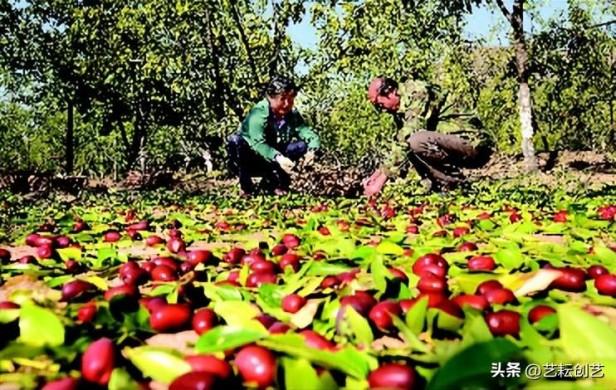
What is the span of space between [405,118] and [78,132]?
5480cm

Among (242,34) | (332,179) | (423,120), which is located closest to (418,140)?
(423,120)

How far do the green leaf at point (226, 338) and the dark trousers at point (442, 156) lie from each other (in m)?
5.97

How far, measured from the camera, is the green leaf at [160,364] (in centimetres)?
127

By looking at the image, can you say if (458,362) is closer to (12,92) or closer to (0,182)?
(0,182)

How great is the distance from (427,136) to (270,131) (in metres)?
1.99

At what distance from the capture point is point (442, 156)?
738 centimetres

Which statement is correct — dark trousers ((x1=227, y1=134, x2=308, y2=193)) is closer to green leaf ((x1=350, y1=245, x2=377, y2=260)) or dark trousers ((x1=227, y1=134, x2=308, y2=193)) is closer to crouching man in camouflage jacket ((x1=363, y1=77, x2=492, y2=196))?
crouching man in camouflage jacket ((x1=363, y1=77, x2=492, y2=196))

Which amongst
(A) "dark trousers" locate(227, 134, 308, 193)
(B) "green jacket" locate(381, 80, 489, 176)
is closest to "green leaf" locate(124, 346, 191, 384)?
(B) "green jacket" locate(381, 80, 489, 176)

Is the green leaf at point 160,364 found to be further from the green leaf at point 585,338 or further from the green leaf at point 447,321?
the green leaf at point 585,338

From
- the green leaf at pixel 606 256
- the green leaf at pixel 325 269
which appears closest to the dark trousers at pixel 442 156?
the green leaf at pixel 606 256

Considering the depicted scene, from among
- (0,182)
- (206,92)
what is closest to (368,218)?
(0,182)

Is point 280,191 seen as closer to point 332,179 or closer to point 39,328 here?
point 332,179

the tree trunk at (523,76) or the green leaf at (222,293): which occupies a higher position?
the tree trunk at (523,76)

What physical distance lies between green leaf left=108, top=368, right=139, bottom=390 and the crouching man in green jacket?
5.86 m
